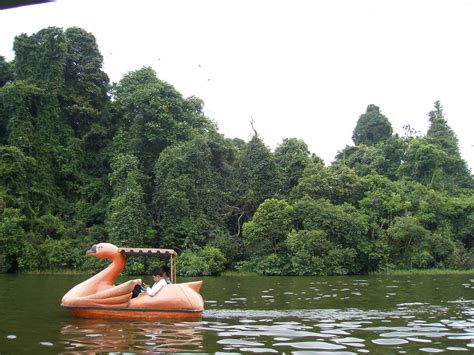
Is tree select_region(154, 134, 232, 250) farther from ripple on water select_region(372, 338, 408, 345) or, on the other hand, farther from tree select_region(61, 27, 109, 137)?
ripple on water select_region(372, 338, 408, 345)

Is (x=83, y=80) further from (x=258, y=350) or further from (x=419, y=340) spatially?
(x=419, y=340)

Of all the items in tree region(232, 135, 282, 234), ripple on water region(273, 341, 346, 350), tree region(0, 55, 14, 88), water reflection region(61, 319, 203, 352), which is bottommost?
ripple on water region(273, 341, 346, 350)

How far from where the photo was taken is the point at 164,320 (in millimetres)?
11094

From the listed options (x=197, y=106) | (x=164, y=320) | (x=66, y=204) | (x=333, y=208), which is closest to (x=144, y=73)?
(x=197, y=106)

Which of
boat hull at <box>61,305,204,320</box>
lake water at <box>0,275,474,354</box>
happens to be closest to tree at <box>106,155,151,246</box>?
lake water at <box>0,275,474,354</box>

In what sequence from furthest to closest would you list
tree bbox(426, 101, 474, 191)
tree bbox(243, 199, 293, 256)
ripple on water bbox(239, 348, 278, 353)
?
tree bbox(426, 101, 474, 191) < tree bbox(243, 199, 293, 256) < ripple on water bbox(239, 348, 278, 353)

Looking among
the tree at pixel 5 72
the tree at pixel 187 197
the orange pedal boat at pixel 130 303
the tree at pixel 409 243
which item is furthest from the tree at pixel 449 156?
the orange pedal boat at pixel 130 303

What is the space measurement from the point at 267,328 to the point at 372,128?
134ft

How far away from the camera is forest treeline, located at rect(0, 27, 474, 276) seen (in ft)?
96.1

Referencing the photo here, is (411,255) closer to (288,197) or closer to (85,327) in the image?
(288,197)

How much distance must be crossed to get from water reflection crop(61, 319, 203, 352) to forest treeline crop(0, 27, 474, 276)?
17422mm

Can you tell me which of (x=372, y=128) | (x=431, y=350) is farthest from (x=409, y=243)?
(x=431, y=350)

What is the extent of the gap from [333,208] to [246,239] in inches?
202

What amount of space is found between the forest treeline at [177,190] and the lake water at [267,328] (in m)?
13.8
